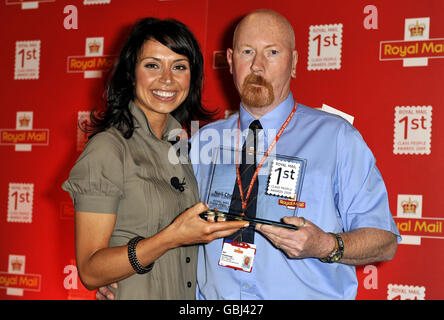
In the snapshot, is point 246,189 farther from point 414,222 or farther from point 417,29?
point 417,29

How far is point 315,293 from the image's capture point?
1982 millimetres

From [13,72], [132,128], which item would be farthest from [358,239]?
[13,72]

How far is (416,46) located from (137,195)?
7.60 ft

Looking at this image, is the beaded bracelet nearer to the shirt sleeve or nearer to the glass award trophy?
the glass award trophy

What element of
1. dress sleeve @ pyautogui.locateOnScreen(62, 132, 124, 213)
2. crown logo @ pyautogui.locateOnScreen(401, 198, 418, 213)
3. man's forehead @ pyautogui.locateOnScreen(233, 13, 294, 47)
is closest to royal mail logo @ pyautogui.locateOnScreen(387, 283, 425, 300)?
crown logo @ pyautogui.locateOnScreen(401, 198, 418, 213)

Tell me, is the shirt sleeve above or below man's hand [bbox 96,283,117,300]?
above

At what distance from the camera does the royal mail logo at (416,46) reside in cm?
310

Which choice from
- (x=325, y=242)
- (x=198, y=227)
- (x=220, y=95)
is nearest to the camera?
(x=198, y=227)

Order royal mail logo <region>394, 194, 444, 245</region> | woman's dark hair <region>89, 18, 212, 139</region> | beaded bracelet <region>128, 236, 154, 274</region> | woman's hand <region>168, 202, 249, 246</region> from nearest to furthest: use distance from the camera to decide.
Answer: woman's hand <region>168, 202, 249, 246</region>
beaded bracelet <region>128, 236, 154, 274</region>
woman's dark hair <region>89, 18, 212, 139</region>
royal mail logo <region>394, 194, 444, 245</region>

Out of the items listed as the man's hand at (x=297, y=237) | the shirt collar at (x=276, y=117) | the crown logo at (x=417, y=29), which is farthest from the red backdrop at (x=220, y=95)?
the man's hand at (x=297, y=237)

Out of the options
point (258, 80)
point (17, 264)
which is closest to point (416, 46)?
point (258, 80)

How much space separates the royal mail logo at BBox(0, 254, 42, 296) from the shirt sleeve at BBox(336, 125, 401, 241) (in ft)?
10.5

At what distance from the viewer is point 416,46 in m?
3.14

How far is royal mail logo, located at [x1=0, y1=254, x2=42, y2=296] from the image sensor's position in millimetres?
4129
